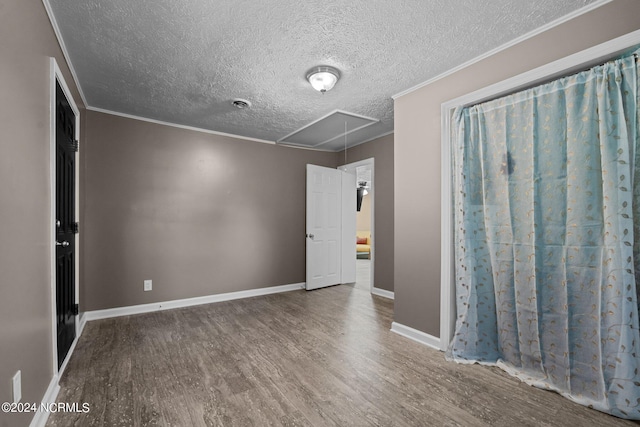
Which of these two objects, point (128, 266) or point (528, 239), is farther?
point (128, 266)

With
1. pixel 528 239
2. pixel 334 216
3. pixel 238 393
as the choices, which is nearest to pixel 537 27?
pixel 528 239

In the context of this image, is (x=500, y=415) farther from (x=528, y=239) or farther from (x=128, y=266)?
(x=128, y=266)

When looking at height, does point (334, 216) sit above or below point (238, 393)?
above

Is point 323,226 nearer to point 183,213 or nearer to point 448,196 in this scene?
point 183,213

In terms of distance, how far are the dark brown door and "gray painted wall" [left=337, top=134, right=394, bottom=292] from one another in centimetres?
382

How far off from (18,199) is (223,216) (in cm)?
298

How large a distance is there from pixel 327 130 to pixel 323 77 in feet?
5.75

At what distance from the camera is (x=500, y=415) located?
180 centimetres

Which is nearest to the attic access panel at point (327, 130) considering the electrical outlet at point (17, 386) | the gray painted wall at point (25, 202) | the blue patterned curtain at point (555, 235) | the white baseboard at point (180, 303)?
the blue patterned curtain at point (555, 235)

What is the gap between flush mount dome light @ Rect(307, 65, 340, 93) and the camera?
2.58 m

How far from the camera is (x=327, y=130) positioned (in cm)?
436

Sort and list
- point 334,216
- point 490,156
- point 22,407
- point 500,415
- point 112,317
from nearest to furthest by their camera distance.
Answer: point 22,407 < point 500,415 < point 490,156 < point 112,317 < point 334,216

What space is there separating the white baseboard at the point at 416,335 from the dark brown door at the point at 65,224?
291cm

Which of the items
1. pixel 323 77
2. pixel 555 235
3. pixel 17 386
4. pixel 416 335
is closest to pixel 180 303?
pixel 17 386
